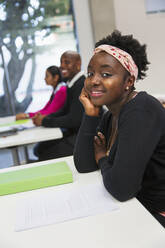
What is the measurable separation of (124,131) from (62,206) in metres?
0.37

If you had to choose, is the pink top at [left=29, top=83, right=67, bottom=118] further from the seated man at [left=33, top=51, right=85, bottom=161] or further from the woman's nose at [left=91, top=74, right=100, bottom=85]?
the woman's nose at [left=91, top=74, right=100, bottom=85]

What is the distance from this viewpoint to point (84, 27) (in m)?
4.49

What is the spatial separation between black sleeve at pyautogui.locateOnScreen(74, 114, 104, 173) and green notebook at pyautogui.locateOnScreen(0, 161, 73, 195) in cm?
9

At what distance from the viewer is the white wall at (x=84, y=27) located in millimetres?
4414

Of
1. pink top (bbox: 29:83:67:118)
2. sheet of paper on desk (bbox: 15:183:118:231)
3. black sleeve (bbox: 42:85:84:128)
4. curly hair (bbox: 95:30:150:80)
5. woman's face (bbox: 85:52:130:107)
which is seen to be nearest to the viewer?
sheet of paper on desk (bbox: 15:183:118:231)

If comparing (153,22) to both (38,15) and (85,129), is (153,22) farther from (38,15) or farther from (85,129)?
(85,129)

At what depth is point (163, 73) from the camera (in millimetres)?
4688

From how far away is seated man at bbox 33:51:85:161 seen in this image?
2.70 meters

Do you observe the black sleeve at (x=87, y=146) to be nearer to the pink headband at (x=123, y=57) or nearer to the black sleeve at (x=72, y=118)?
the pink headband at (x=123, y=57)

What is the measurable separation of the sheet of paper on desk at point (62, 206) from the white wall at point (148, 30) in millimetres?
3641

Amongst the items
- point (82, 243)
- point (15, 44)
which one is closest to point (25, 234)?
point (82, 243)

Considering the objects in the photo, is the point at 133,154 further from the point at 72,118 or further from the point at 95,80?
the point at 72,118

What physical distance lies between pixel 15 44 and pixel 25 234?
402 cm

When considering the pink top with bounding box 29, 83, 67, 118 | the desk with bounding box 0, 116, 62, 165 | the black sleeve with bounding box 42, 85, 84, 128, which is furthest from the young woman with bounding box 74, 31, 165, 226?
the pink top with bounding box 29, 83, 67, 118
